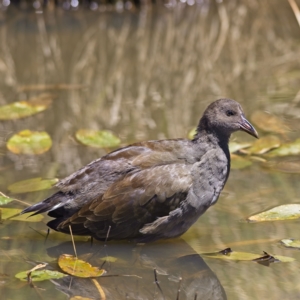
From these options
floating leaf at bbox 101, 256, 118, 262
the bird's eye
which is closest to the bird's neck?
the bird's eye

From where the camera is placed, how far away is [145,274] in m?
4.08

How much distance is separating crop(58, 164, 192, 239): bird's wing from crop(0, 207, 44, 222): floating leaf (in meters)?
0.40

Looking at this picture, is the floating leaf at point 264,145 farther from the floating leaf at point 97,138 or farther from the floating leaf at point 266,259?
the floating leaf at point 266,259

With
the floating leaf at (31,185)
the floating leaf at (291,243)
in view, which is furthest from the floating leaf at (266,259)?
the floating leaf at (31,185)

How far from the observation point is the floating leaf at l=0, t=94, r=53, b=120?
6.20 meters

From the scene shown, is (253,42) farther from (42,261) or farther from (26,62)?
(42,261)

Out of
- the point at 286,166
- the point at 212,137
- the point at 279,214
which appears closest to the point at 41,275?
the point at 212,137

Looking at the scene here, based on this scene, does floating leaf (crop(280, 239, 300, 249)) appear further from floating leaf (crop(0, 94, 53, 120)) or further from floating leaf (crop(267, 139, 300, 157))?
floating leaf (crop(0, 94, 53, 120))

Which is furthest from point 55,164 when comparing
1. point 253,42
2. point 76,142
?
point 253,42

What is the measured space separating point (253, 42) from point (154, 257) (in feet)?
13.0

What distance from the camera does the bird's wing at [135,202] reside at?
14.2 ft

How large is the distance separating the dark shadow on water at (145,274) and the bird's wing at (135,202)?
0.45ft

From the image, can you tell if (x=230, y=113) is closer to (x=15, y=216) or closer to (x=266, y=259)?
(x=266, y=259)

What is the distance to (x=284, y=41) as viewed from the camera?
773cm
